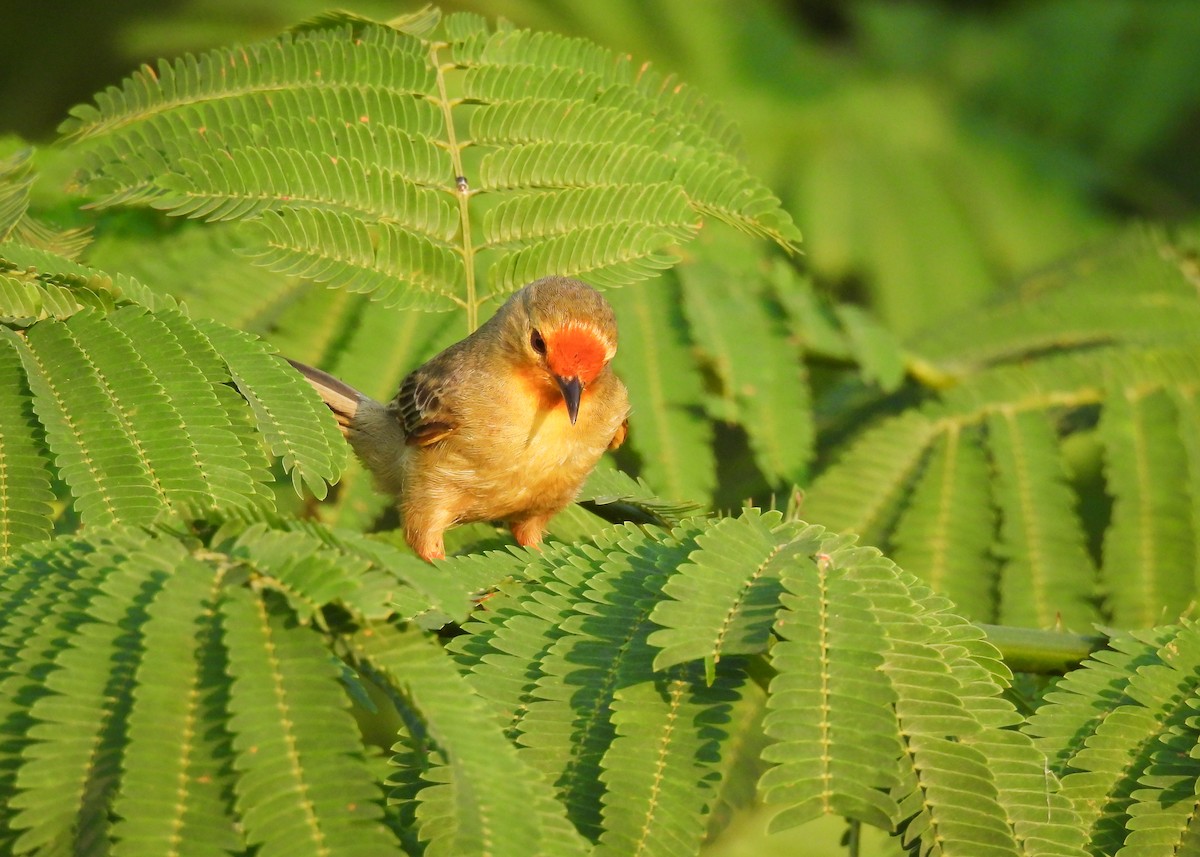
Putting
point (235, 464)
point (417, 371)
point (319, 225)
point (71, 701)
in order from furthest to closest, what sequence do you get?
1. point (417, 371)
2. point (319, 225)
3. point (235, 464)
4. point (71, 701)

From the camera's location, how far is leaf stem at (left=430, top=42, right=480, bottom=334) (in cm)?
390

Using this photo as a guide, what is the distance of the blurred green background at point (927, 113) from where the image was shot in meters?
9.70

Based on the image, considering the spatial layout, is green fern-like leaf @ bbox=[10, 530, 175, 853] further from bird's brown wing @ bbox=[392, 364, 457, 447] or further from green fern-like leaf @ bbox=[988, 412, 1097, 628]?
green fern-like leaf @ bbox=[988, 412, 1097, 628]

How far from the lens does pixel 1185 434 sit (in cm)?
509

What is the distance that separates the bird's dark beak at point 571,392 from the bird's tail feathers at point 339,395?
0.96 m

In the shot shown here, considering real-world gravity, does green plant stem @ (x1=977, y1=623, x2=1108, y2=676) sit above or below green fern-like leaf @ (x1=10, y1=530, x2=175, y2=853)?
above

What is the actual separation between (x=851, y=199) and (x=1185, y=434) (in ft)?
16.6

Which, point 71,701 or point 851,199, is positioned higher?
point 851,199

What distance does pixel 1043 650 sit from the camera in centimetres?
310

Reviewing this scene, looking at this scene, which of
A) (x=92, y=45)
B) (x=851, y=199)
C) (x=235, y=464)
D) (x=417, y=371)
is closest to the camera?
(x=235, y=464)

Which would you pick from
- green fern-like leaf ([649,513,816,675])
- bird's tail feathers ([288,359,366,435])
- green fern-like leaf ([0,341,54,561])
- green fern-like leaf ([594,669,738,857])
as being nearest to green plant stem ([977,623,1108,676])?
green fern-like leaf ([649,513,816,675])

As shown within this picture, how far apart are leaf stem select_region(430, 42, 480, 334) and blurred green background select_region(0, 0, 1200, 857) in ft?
18.8

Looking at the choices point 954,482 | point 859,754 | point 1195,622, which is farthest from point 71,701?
point 954,482

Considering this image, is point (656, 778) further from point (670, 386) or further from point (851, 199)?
point (851, 199)
